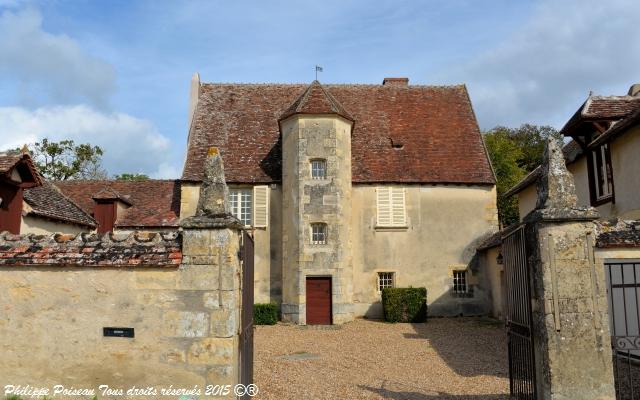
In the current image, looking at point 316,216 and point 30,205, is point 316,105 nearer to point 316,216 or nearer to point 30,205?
point 316,216

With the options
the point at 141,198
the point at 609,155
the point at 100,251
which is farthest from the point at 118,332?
the point at 141,198

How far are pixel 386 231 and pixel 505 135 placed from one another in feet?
81.1

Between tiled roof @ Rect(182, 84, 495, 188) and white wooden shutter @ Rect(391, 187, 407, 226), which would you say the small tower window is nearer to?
white wooden shutter @ Rect(391, 187, 407, 226)

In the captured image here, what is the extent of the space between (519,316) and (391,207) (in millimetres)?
13426

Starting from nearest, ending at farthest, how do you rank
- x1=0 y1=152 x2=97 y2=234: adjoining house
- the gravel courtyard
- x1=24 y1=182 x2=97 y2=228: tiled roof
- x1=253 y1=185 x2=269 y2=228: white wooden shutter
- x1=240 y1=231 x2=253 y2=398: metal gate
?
x1=240 y1=231 x2=253 y2=398: metal gate < the gravel courtyard < x1=0 y1=152 x2=97 y2=234: adjoining house < x1=24 y1=182 x2=97 y2=228: tiled roof < x1=253 y1=185 x2=269 y2=228: white wooden shutter

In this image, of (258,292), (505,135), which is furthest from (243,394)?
(505,135)

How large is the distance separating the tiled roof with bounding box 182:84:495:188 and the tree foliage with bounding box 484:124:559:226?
1249 cm

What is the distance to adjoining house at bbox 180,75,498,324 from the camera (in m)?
18.5

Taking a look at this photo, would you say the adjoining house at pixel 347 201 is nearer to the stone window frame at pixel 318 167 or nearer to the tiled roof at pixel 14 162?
the stone window frame at pixel 318 167

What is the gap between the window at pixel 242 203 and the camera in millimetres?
19703

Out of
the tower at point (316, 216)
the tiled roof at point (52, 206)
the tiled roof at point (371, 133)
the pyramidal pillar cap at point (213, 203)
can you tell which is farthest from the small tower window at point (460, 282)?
the pyramidal pillar cap at point (213, 203)

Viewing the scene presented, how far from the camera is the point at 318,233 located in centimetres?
1867

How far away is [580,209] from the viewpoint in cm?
593

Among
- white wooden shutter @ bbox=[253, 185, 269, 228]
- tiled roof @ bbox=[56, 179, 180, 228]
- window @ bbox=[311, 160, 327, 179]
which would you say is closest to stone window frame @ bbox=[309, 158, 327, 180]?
window @ bbox=[311, 160, 327, 179]
